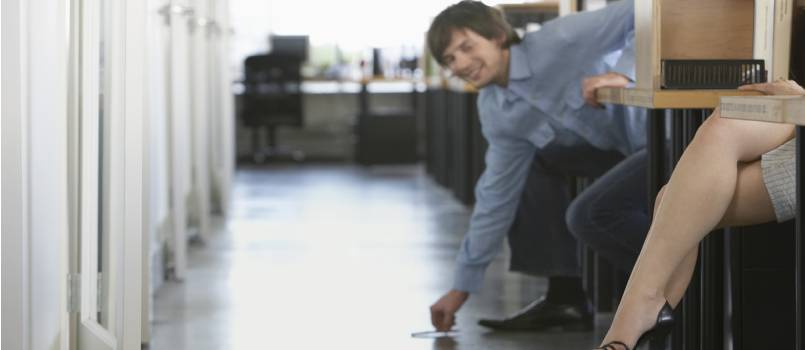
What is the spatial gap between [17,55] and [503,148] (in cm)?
118

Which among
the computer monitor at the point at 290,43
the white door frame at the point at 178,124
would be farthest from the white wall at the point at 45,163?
the computer monitor at the point at 290,43

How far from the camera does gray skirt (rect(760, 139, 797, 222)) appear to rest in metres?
1.86

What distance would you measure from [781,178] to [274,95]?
7477 mm

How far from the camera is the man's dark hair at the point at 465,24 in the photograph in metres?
2.85

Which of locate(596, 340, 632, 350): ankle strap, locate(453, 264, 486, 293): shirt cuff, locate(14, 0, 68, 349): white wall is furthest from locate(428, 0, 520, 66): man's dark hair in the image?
locate(596, 340, 632, 350): ankle strap

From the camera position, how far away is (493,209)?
2932 mm

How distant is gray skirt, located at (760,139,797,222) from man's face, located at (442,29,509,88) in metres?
1.06

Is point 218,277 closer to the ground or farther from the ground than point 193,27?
closer to the ground

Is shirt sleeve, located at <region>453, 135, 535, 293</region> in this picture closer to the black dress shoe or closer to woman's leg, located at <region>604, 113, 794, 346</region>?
the black dress shoe

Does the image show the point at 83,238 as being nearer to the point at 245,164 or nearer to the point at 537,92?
the point at 537,92

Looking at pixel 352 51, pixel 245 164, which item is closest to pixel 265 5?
pixel 352 51

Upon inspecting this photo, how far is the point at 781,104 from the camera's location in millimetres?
1514

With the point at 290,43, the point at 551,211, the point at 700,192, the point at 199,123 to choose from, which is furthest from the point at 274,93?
the point at 700,192

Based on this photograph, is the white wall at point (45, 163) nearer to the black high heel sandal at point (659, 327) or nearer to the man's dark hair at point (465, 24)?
the man's dark hair at point (465, 24)
